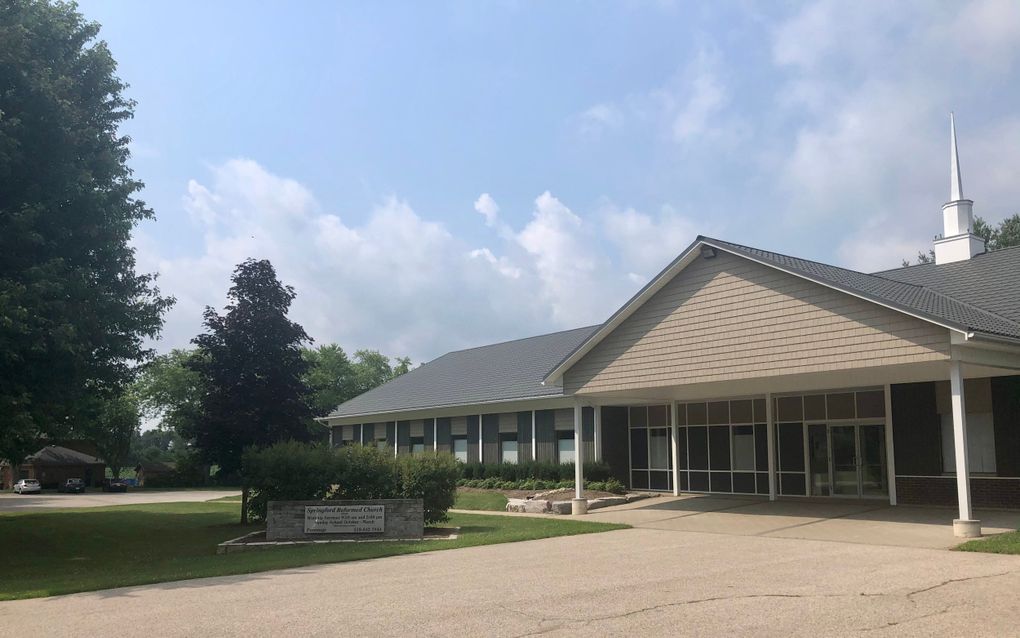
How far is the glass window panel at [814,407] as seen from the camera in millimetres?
23547

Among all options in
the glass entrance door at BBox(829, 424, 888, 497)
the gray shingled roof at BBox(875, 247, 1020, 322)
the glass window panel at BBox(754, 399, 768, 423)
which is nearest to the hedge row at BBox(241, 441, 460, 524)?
the glass window panel at BBox(754, 399, 768, 423)

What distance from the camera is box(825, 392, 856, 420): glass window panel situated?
74.4ft

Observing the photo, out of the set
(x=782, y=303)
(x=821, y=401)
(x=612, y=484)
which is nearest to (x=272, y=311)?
(x=612, y=484)

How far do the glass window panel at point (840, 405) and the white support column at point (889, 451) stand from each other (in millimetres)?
1148

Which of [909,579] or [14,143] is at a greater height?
[14,143]

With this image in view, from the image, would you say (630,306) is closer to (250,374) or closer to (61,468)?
(250,374)

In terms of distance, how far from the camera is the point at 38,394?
56.5 feet

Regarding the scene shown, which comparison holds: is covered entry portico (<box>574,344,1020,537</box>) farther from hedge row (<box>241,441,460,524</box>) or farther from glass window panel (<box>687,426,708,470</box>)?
hedge row (<box>241,441,460,524</box>)

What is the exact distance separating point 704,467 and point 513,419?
29.6ft

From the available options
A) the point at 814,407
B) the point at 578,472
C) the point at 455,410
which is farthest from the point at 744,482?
the point at 455,410

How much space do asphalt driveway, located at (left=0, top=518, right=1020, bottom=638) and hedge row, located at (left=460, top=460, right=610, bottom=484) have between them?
14.0 meters

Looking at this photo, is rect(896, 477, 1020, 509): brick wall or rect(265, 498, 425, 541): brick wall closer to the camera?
rect(265, 498, 425, 541): brick wall

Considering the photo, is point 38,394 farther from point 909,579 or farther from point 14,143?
point 909,579

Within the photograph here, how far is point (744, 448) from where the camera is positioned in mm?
25828
